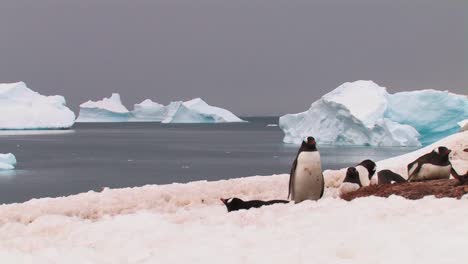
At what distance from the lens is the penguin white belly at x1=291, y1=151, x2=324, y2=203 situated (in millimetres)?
8266

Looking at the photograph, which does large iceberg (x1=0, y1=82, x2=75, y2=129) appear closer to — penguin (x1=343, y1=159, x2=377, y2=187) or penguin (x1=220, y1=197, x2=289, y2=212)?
penguin (x1=343, y1=159, x2=377, y2=187)

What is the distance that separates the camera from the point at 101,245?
5387mm

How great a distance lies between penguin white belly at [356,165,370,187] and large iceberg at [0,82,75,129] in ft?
252

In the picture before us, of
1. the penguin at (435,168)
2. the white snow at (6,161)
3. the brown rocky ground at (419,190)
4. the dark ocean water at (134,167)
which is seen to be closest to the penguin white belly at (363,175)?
the penguin at (435,168)

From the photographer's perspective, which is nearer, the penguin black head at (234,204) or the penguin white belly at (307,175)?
the penguin black head at (234,204)

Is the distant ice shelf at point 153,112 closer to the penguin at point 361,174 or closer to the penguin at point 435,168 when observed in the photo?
the penguin at point 361,174

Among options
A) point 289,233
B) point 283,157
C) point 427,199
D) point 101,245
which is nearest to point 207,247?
point 289,233

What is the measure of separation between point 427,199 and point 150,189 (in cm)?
615

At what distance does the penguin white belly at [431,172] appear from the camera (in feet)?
29.0

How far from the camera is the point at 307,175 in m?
8.27

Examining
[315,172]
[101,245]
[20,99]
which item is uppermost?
[20,99]

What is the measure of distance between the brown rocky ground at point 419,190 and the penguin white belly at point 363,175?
163 cm

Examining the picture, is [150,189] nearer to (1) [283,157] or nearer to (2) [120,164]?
(2) [120,164]

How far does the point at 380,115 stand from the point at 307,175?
37.2 m
